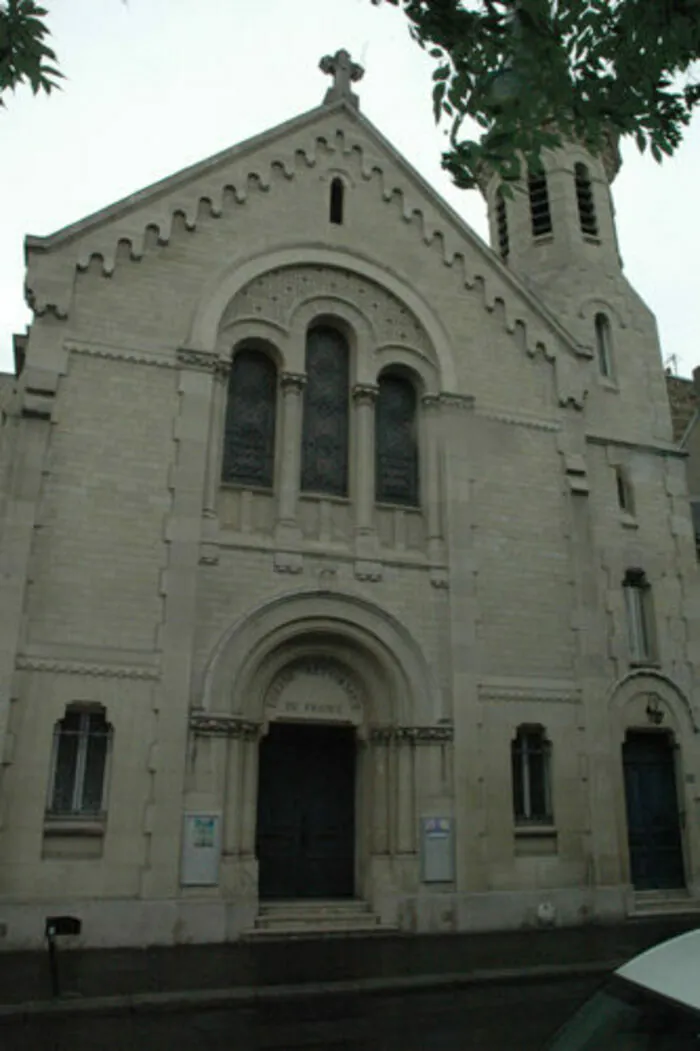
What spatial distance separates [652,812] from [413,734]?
216 inches

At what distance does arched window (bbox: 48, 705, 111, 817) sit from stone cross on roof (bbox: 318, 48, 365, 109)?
1390 centimetres

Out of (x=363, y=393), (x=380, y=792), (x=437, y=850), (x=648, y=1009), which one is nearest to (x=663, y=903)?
(x=437, y=850)

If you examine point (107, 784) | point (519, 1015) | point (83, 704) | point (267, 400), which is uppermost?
point (267, 400)

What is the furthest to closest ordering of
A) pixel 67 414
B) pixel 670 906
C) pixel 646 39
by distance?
pixel 670 906, pixel 67 414, pixel 646 39

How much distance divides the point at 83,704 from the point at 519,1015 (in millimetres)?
7777

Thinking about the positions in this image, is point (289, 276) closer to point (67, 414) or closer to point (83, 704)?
point (67, 414)

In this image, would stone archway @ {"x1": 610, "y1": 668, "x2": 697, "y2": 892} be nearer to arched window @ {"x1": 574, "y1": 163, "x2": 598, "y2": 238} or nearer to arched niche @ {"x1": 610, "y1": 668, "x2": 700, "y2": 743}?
arched niche @ {"x1": 610, "y1": 668, "x2": 700, "y2": 743}

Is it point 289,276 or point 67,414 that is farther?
point 289,276

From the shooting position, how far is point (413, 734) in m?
14.9

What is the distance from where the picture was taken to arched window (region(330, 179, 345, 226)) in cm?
1798

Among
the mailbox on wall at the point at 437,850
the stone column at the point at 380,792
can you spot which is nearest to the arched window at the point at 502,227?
the stone column at the point at 380,792

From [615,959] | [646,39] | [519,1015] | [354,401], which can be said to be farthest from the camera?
[354,401]

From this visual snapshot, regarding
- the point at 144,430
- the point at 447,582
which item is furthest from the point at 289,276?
the point at 447,582

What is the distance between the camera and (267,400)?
54.4 feet
